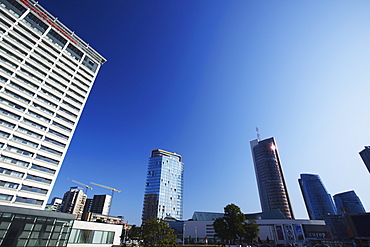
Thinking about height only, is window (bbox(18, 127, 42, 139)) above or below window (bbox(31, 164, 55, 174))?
above

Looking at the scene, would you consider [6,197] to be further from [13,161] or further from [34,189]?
[13,161]

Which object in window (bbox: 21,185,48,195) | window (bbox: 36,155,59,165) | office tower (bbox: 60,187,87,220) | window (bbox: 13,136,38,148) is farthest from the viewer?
office tower (bbox: 60,187,87,220)

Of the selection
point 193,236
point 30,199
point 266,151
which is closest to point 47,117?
point 30,199

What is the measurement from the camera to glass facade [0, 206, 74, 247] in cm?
2673

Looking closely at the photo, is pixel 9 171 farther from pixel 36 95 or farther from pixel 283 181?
pixel 283 181

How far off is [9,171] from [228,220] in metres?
60.3

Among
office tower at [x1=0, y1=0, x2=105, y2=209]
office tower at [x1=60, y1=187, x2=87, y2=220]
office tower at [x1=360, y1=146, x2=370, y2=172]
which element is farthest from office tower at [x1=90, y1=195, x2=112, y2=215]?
office tower at [x1=360, y1=146, x2=370, y2=172]

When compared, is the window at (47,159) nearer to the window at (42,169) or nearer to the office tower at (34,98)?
the office tower at (34,98)

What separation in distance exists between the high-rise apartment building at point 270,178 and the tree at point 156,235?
437 ft

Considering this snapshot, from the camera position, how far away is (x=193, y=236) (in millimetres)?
103812

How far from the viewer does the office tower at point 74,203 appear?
163575 millimetres

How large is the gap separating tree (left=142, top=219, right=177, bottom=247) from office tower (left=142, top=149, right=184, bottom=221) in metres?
102

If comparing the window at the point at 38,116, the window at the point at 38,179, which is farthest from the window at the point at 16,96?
the window at the point at 38,179

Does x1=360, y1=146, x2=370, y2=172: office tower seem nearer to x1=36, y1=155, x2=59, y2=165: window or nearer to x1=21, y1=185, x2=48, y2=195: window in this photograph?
x1=36, y1=155, x2=59, y2=165: window
